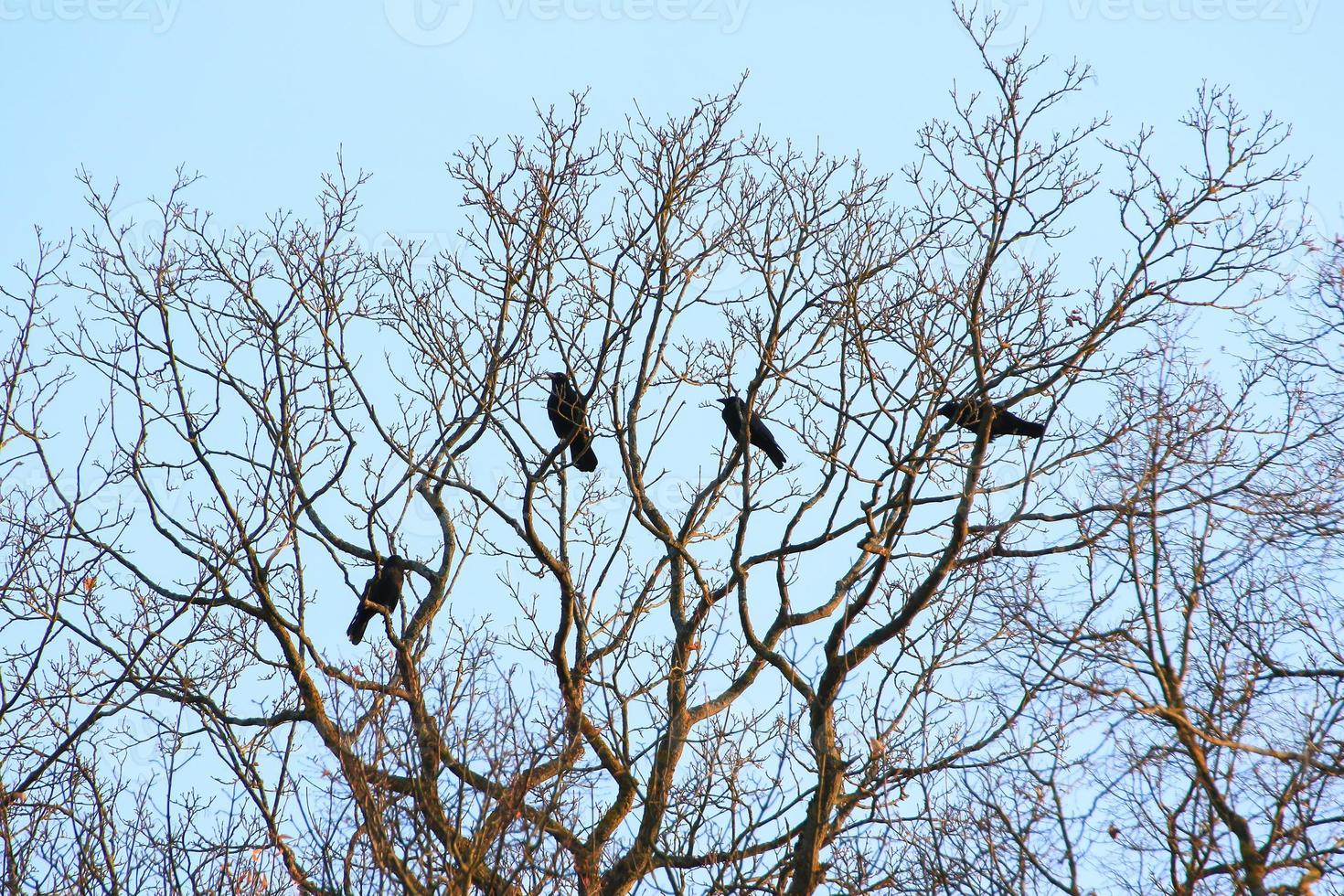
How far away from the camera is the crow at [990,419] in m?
7.13

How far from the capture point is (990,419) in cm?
698

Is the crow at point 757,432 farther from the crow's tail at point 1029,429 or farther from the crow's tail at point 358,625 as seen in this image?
the crow's tail at point 358,625

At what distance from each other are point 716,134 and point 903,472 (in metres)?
2.46

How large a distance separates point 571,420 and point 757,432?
1754 millimetres

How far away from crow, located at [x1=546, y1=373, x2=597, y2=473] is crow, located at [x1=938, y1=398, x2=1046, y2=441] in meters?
2.13

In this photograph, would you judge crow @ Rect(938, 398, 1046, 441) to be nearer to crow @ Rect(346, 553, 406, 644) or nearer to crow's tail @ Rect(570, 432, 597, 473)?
crow's tail @ Rect(570, 432, 597, 473)

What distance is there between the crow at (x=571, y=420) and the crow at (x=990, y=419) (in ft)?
7.00

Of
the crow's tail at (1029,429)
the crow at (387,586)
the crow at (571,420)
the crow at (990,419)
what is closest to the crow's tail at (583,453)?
the crow at (571,420)

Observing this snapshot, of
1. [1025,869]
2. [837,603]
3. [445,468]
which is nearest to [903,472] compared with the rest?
[837,603]

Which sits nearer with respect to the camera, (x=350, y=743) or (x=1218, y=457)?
(x=350, y=743)

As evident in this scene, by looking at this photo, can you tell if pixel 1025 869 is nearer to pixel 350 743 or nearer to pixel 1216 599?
pixel 1216 599

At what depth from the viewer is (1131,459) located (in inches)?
269

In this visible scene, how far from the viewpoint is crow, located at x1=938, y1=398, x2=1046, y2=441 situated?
23.4 feet

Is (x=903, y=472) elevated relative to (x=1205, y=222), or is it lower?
lower
